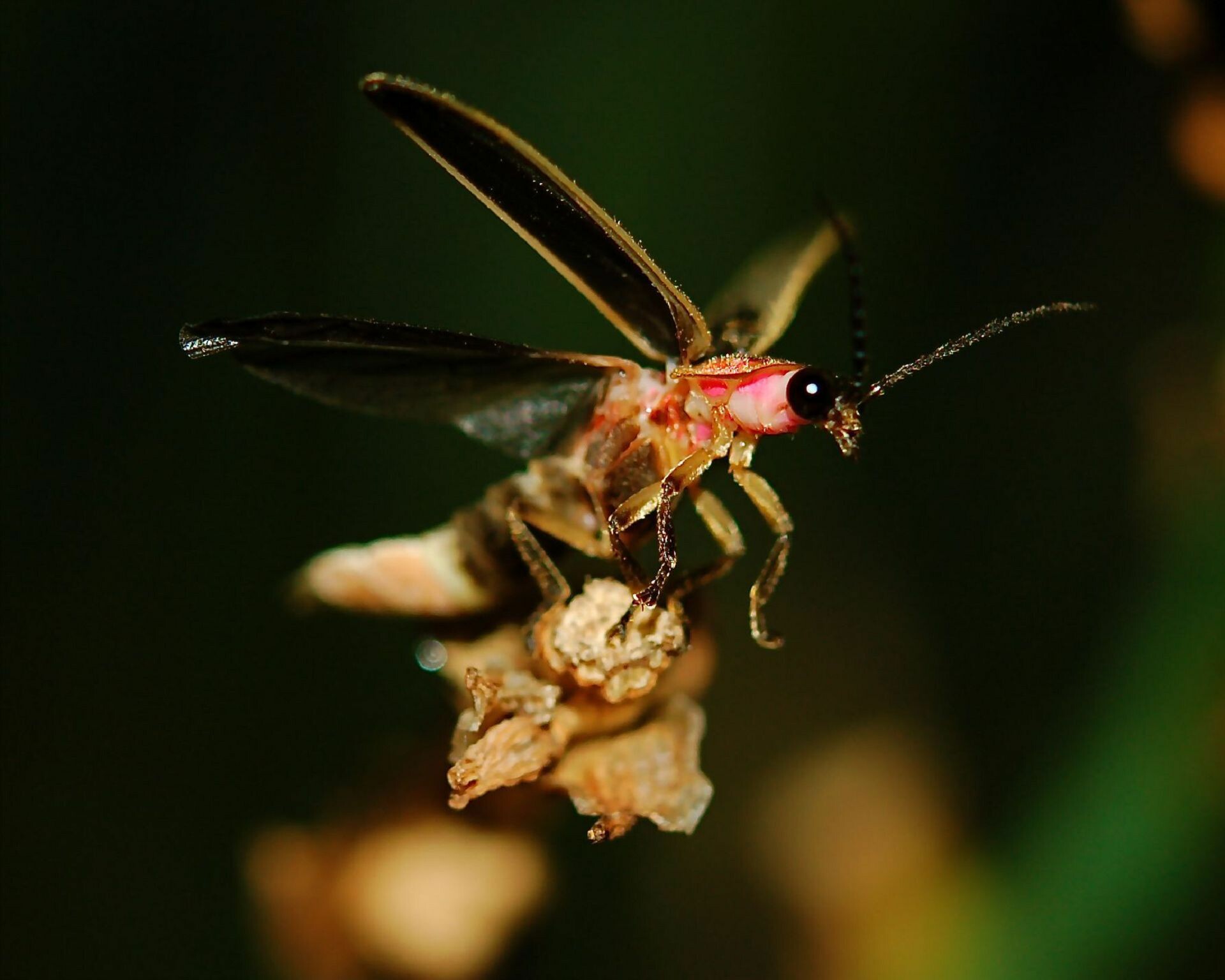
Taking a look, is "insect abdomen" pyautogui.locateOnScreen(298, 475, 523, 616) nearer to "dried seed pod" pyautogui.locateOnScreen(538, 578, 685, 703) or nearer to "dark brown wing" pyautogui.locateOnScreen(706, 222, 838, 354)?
"dried seed pod" pyautogui.locateOnScreen(538, 578, 685, 703)

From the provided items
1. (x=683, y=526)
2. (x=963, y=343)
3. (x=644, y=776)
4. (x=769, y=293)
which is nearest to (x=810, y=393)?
(x=963, y=343)

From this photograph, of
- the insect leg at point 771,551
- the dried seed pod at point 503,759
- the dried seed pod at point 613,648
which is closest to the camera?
the dried seed pod at point 503,759

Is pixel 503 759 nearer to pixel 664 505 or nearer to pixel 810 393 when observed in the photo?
pixel 664 505

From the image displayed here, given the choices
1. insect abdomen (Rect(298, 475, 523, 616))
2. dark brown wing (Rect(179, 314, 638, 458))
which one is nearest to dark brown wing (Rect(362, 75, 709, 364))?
dark brown wing (Rect(179, 314, 638, 458))

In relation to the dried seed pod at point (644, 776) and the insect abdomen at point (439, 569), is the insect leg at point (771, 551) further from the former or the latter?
the insect abdomen at point (439, 569)

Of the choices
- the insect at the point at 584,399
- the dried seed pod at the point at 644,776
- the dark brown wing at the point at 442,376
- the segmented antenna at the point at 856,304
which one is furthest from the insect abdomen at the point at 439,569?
the segmented antenna at the point at 856,304

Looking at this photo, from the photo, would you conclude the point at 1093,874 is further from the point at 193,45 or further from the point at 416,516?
the point at 193,45
